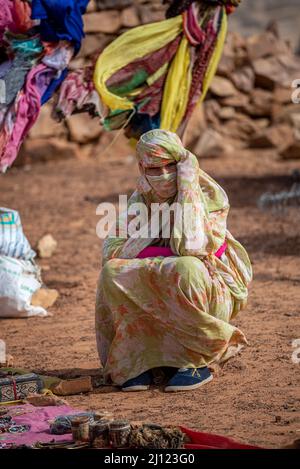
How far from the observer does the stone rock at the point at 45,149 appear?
14.9m

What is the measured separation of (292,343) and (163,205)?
131cm

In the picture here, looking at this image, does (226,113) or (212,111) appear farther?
(226,113)

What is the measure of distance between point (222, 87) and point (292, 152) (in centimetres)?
201

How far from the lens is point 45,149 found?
15.0 m

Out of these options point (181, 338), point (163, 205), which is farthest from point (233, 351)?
point (163, 205)

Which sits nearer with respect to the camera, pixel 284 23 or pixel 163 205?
pixel 163 205

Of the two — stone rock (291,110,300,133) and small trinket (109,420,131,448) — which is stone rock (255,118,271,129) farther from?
small trinket (109,420,131,448)

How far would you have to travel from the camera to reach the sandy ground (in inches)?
206

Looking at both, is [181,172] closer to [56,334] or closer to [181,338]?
[181,338]

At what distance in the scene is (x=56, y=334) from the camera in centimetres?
705

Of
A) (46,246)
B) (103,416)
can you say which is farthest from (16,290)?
(103,416)

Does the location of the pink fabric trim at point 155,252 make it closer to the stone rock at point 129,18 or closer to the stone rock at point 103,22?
the stone rock at point 103,22

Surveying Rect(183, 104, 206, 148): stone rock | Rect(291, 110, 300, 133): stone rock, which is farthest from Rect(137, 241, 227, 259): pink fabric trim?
Rect(183, 104, 206, 148): stone rock

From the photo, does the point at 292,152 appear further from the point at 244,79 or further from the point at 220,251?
the point at 220,251
